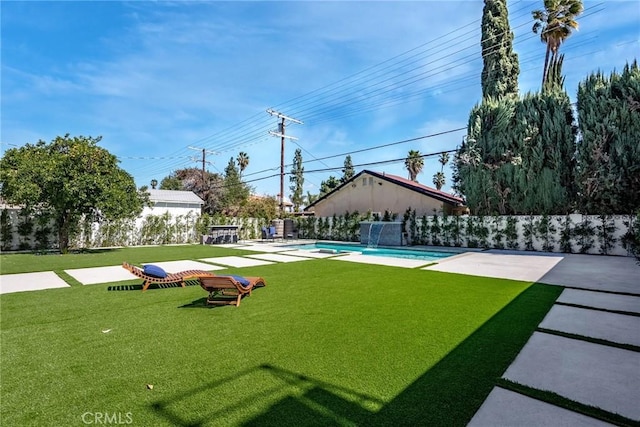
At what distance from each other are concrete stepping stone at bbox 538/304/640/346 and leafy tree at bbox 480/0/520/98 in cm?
1856

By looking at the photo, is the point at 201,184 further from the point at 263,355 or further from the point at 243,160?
the point at 263,355

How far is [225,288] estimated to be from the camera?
19.0 ft

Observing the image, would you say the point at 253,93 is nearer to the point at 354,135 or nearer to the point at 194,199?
the point at 354,135

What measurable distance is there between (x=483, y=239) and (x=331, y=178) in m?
27.6

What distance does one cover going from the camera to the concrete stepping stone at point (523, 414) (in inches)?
89.5

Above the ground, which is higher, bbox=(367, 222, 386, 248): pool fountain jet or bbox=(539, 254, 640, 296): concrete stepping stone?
bbox=(367, 222, 386, 248): pool fountain jet

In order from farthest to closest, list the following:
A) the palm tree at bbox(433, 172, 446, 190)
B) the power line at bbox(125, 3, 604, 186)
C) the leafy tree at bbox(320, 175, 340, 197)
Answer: the palm tree at bbox(433, 172, 446, 190), the leafy tree at bbox(320, 175, 340, 197), the power line at bbox(125, 3, 604, 186)

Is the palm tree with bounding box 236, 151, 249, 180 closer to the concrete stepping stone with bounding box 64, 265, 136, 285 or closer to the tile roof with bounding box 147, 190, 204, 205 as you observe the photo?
the tile roof with bounding box 147, 190, 204, 205

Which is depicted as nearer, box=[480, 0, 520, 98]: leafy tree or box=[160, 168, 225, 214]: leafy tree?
box=[480, 0, 520, 98]: leafy tree

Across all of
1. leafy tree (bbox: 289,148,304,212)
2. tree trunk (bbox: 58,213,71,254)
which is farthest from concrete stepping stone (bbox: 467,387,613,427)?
leafy tree (bbox: 289,148,304,212)

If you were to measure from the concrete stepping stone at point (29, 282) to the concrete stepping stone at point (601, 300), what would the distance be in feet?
35.0

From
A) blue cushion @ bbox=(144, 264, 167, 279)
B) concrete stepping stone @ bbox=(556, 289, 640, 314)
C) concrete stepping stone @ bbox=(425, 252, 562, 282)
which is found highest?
blue cushion @ bbox=(144, 264, 167, 279)

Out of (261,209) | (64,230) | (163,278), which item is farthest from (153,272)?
(261,209)

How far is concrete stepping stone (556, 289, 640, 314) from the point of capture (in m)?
5.29
